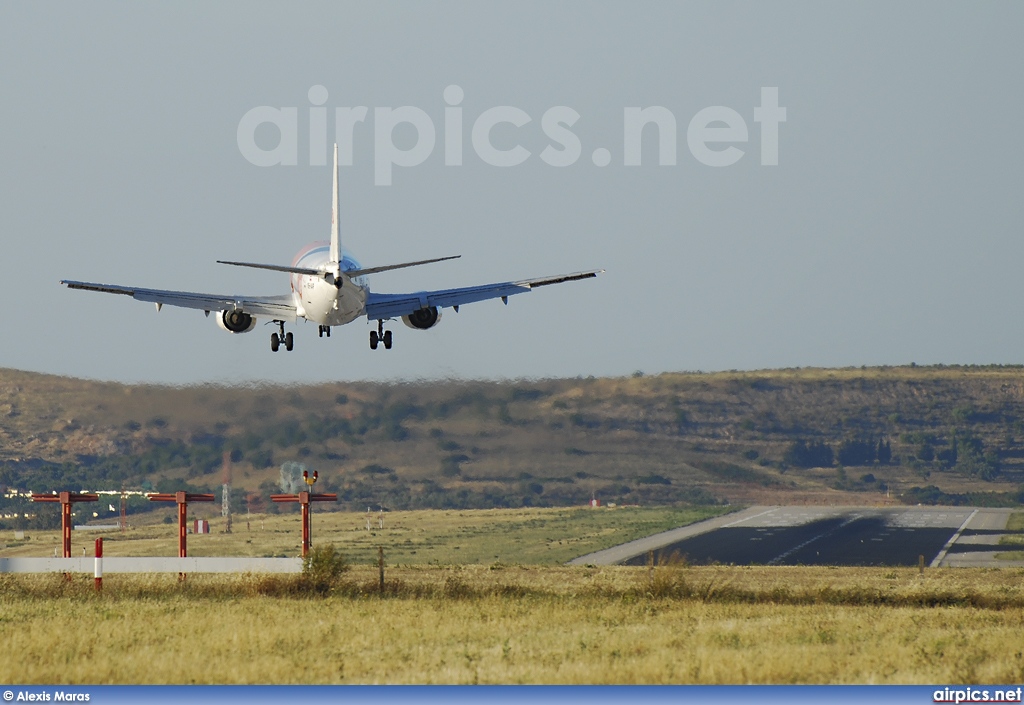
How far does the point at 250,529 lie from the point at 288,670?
7024cm

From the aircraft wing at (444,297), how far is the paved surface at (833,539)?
20184 millimetres

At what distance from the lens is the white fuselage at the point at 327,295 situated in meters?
57.1

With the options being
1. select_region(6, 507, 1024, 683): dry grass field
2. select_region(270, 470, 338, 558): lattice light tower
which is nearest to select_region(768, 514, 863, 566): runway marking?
select_region(6, 507, 1024, 683): dry grass field

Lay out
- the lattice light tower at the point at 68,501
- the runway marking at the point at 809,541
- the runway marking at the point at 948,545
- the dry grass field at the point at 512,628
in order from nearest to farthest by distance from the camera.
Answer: the dry grass field at the point at 512,628 < the lattice light tower at the point at 68,501 < the runway marking at the point at 948,545 < the runway marking at the point at 809,541

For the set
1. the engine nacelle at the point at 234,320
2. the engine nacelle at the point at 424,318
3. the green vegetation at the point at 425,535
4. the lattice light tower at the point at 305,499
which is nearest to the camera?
the lattice light tower at the point at 305,499

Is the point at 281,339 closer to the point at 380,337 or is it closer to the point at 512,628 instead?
the point at 380,337

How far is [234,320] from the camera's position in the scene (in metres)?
62.8

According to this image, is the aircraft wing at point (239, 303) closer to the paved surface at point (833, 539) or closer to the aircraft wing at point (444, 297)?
the aircraft wing at point (444, 297)

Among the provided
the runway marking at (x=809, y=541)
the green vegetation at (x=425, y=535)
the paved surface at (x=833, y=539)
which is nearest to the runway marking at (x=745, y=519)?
the paved surface at (x=833, y=539)

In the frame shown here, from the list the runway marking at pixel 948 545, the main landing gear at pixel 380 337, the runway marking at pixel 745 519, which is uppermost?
the main landing gear at pixel 380 337

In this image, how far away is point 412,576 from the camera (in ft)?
195

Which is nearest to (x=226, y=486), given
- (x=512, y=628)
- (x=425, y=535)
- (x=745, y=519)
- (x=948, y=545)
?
(x=425, y=535)

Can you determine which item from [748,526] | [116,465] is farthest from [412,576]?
[748,526]

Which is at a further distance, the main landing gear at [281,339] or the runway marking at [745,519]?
the runway marking at [745,519]
